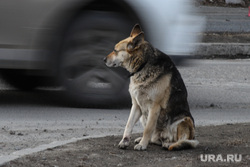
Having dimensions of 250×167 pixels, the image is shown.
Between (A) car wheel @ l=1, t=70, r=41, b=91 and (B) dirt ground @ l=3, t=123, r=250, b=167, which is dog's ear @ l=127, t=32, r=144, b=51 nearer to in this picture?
(B) dirt ground @ l=3, t=123, r=250, b=167

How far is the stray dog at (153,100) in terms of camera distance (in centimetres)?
591

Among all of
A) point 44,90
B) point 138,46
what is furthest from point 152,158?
point 44,90

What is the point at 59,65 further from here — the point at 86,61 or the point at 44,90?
the point at 44,90

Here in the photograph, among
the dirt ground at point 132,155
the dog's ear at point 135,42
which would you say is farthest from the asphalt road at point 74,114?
the dog's ear at point 135,42

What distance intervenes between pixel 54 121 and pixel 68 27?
3.92ft

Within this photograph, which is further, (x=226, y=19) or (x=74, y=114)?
(x=226, y=19)

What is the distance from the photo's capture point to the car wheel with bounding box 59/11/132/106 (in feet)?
26.2

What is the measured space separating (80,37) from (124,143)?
7.97 ft

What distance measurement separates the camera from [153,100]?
5.93 meters

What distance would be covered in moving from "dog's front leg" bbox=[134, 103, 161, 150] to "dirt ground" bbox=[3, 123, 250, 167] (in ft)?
0.20

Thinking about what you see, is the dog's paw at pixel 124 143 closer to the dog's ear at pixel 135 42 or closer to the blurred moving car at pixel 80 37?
the dog's ear at pixel 135 42

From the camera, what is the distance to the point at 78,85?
8.05 meters

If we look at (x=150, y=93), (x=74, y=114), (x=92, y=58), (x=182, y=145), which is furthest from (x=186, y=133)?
(x=92, y=58)

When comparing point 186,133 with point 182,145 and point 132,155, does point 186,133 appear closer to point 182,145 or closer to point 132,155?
point 182,145
